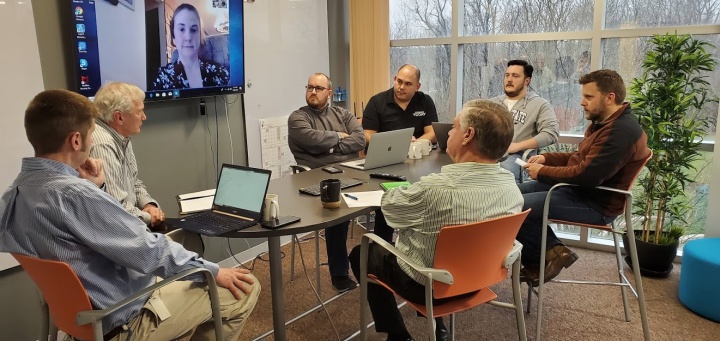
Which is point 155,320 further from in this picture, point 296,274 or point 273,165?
point 273,165

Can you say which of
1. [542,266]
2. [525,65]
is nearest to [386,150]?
[542,266]

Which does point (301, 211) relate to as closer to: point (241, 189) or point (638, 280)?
point (241, 189)

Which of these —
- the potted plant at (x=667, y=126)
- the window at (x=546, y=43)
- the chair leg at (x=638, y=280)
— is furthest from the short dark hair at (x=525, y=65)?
the chair leg at (x=638, y=280)

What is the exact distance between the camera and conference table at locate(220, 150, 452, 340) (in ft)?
6.26

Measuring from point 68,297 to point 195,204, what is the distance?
0.75m

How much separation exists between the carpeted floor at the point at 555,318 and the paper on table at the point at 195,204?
928 millimetres

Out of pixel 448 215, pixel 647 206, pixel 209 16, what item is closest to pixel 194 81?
pixel 209 16

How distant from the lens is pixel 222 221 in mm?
1987

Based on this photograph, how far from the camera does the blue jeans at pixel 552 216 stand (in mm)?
2682

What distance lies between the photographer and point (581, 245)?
411cm

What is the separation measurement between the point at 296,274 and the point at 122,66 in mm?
1728

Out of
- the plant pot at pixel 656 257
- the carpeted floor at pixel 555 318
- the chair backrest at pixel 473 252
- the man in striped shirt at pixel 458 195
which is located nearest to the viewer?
the chair backrest at pixel 473 252

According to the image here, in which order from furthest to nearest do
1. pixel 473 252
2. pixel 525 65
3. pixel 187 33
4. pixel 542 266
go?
pixel 525 65 → pixel 187 33 → pixel 542 266 → pixel 473 252

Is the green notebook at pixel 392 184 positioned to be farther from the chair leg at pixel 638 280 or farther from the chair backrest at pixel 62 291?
the chair backrest at pixel 62 291
